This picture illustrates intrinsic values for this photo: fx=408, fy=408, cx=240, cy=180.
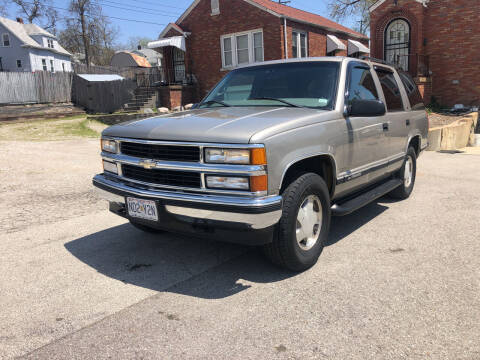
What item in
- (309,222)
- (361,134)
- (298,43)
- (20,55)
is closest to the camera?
(309,222)

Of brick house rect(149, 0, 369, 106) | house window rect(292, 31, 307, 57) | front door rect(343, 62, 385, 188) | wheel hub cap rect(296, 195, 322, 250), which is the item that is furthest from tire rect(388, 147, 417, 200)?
house window rect(292, 31, 307, 57)

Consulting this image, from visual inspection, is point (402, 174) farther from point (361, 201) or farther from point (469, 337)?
point (469, 337)

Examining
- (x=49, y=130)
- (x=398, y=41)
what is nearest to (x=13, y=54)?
(x=49, y=130)

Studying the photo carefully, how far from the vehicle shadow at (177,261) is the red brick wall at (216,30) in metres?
17.1

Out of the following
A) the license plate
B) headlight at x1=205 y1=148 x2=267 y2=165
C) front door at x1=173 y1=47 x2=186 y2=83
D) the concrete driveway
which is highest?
front door at x1=173 y1=47 x2=186 y2=83

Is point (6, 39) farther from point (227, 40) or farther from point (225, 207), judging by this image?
point (225, 207)

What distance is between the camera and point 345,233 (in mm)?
4750

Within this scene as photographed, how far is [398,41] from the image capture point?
19.3 metres

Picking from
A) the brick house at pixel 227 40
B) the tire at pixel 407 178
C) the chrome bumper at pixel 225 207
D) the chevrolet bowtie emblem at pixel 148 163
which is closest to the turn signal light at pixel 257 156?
the chrome bumper at pixel 225 207

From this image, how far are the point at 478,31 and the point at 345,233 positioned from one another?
1663 centimetres

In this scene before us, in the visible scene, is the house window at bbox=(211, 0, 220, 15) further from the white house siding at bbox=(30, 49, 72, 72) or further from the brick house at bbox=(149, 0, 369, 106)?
the white house siding at bbox=(30, 49, 72, 72)

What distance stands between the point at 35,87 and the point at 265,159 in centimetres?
2148

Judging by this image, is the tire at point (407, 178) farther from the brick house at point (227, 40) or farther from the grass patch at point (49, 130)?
the brick house at point (227, 40)

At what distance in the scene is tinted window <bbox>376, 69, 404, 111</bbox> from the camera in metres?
5.18
